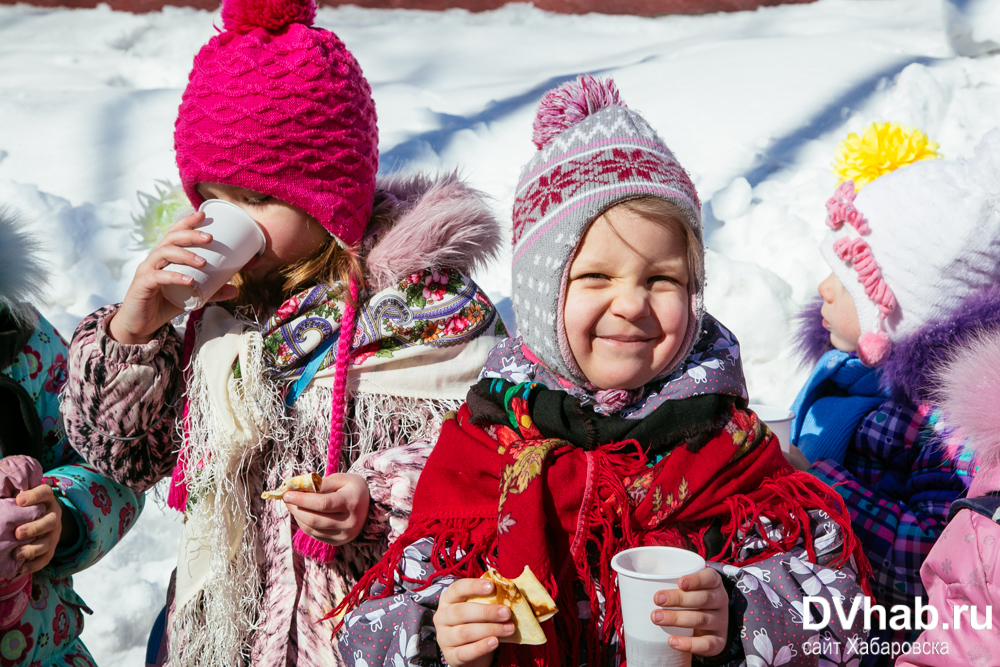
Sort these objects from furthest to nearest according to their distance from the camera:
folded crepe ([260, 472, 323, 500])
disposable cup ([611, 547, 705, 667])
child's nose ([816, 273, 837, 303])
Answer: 1. child's nose ([816, 273, 837, 303])
2. folded crepe ([260, 472, 323, 500])
3. disposable cup ([611, 547, 705, 667])

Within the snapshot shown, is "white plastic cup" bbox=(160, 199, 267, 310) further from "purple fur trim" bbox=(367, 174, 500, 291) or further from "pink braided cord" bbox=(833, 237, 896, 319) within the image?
"pink braided cord" bbox=(833, 237, 896, 319)

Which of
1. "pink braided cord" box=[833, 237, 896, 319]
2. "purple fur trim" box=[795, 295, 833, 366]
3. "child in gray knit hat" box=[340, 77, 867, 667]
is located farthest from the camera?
"purple fur trim" box=[795, 295, 833, 366]

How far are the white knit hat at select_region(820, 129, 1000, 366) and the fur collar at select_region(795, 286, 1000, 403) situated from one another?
22 millimetres

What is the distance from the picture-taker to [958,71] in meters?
4.52

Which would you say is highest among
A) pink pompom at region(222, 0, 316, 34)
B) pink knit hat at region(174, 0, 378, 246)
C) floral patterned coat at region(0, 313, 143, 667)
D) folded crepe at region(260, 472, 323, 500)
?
pink pompom at region(222, 0, 316, 34)

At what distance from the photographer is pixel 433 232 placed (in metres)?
1.71

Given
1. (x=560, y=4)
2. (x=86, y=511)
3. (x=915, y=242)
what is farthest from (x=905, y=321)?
(x=560, y=4)

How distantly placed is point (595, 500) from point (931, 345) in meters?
1.08

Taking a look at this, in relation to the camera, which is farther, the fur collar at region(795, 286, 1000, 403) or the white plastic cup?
the fur collar at region(795, 286, 1000, 403)

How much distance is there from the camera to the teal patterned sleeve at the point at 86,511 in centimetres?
175

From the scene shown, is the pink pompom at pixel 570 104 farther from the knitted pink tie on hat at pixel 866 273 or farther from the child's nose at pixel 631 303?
the knitted pink tie on hat at pixel 866 273

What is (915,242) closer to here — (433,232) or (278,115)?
(433,232)

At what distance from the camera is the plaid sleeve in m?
1.79

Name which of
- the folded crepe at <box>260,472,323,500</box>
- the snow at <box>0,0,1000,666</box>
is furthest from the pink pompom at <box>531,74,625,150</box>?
the snow at <box>0,0,1000,666</box>
